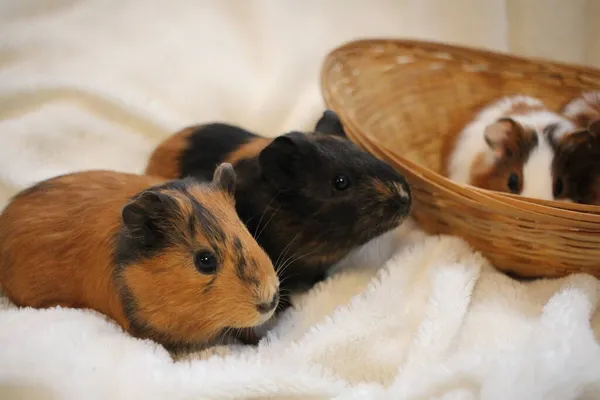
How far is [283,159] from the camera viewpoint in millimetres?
1105

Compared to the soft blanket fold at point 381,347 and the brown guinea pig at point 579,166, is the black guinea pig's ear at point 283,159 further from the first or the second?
the brown guinea pig at point 579,166

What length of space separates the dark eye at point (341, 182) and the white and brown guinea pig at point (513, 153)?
0.50 meters

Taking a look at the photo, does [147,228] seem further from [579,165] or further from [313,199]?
[579,165]

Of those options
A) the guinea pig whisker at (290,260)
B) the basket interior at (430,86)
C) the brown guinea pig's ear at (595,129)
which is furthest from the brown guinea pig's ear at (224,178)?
the brown guinea pig's ear at (595,129)

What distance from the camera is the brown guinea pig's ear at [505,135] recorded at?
4.66ft

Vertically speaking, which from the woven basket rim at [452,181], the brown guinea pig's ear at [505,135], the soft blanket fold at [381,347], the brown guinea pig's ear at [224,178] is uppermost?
the brown guinea pig's ear at [224,178]

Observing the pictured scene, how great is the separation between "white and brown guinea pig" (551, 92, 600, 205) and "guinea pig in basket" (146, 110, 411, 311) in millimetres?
471

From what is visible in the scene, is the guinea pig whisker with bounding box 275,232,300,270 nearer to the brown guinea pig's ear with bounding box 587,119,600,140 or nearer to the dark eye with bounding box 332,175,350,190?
the dark eye with bounding box 332,175,350,190

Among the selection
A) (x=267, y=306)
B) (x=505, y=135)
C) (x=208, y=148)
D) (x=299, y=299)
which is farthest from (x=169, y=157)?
(x=505, y=135)

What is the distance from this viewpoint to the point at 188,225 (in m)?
0.90

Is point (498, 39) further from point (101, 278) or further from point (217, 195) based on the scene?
point (101, 278)

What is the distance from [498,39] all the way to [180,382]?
1687 millimetres

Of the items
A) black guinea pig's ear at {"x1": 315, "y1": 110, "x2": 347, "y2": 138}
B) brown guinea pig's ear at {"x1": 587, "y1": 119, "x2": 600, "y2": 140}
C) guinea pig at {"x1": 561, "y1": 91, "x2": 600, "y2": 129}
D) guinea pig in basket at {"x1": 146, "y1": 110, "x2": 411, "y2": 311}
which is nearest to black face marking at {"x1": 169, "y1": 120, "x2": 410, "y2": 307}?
guinea pig in basket at {"x1": 146, "y1": 110, "x2": 411, "y2": 311}

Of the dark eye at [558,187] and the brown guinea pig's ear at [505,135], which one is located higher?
the brown guinea pig's ear at [505,135]
